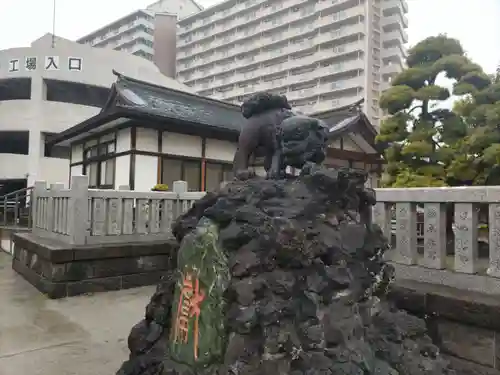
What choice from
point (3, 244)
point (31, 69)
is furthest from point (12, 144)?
point (3, 244)

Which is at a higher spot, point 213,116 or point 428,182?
point 213,116

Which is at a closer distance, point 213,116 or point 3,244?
point 3,244

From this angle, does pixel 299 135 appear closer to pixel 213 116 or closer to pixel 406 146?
pixel 406 146

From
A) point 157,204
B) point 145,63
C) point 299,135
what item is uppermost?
point 145,63

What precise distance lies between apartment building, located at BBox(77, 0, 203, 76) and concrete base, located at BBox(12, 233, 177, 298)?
51788 mm

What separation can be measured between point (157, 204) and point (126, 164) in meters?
5.54

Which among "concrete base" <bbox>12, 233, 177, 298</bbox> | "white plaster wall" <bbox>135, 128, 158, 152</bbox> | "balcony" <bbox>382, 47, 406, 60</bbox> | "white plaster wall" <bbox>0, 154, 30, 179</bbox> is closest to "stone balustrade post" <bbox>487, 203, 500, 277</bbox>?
"concrete base" <bbox>12, 233, 177, 298</bbox>

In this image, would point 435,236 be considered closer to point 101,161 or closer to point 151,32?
point 101,161

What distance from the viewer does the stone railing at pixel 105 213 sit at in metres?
6.32

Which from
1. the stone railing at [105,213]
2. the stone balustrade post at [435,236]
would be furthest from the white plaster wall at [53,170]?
the stone balustrade post at [435,236]

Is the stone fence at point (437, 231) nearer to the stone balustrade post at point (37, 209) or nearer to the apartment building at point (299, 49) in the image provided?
the stone balustrade post at point (37, 209)

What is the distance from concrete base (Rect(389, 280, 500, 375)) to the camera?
297 cm

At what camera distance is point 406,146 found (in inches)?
380

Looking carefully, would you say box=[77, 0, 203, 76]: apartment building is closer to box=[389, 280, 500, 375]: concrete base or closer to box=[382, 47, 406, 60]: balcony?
box=[382, 47, 406, 60]: balcony
